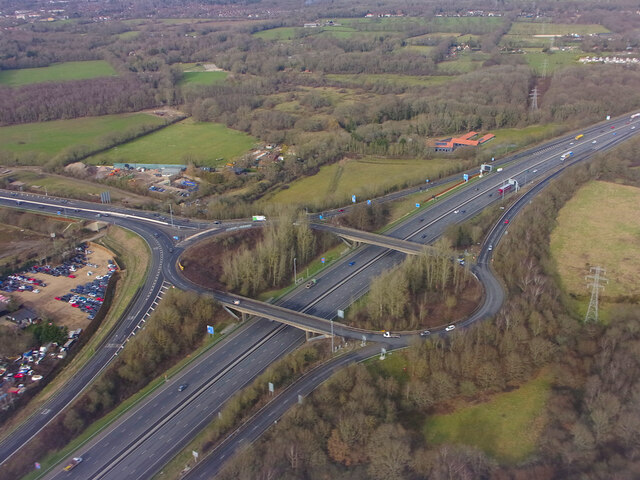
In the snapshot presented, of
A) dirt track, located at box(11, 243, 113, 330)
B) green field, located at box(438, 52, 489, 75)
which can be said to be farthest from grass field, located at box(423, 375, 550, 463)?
green field, located at box(438, 52, 489, 75)

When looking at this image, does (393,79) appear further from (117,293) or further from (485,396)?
(485,396)

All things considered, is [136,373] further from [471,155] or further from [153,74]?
[153,74]

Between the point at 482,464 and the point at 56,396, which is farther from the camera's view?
the point at 56,396

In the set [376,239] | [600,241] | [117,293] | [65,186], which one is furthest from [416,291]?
[65,186]

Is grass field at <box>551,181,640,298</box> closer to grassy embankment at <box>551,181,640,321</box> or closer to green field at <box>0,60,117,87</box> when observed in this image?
grassy embankment at <box>551,181,640,321</box>

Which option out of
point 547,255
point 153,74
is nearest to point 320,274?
point 547,255
